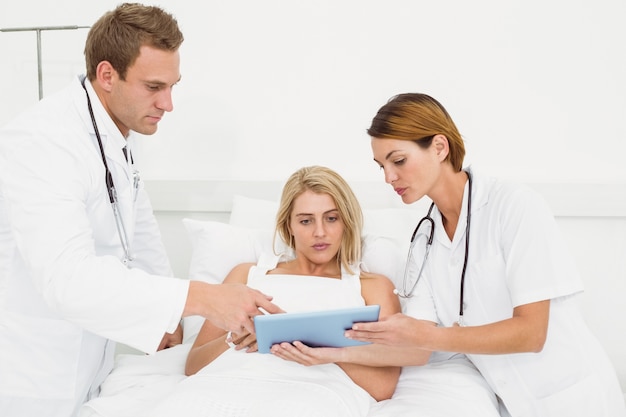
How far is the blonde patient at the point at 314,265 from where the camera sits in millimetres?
1980

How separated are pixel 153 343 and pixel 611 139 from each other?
1.88 m

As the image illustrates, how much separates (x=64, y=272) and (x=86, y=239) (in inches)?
4.1

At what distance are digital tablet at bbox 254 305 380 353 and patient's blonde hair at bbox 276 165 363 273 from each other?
53cm

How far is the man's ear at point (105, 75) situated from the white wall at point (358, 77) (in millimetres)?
971

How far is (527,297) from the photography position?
5.15ft

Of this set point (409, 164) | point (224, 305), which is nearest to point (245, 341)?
point (224, 305)

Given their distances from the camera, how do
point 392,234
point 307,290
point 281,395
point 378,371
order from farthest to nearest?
point 392,234 < point 307,290 < point 378,371 < point 281,395

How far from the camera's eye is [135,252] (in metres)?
2.13

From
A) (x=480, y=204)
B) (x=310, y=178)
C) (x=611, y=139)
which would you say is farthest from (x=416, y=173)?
(x=611, y=139)

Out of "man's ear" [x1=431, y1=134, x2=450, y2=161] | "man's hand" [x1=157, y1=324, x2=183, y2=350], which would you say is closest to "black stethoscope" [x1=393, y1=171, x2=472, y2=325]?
"man's ear" [x1=431, y1=134, x2=450, y2=161]

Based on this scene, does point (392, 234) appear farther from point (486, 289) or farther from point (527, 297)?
point (527, 297)

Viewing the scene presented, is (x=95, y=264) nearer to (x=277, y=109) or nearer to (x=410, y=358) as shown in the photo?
(x=410, y=358)

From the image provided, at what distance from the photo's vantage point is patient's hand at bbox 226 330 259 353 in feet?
5.86

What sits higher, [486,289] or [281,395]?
[486,289]
